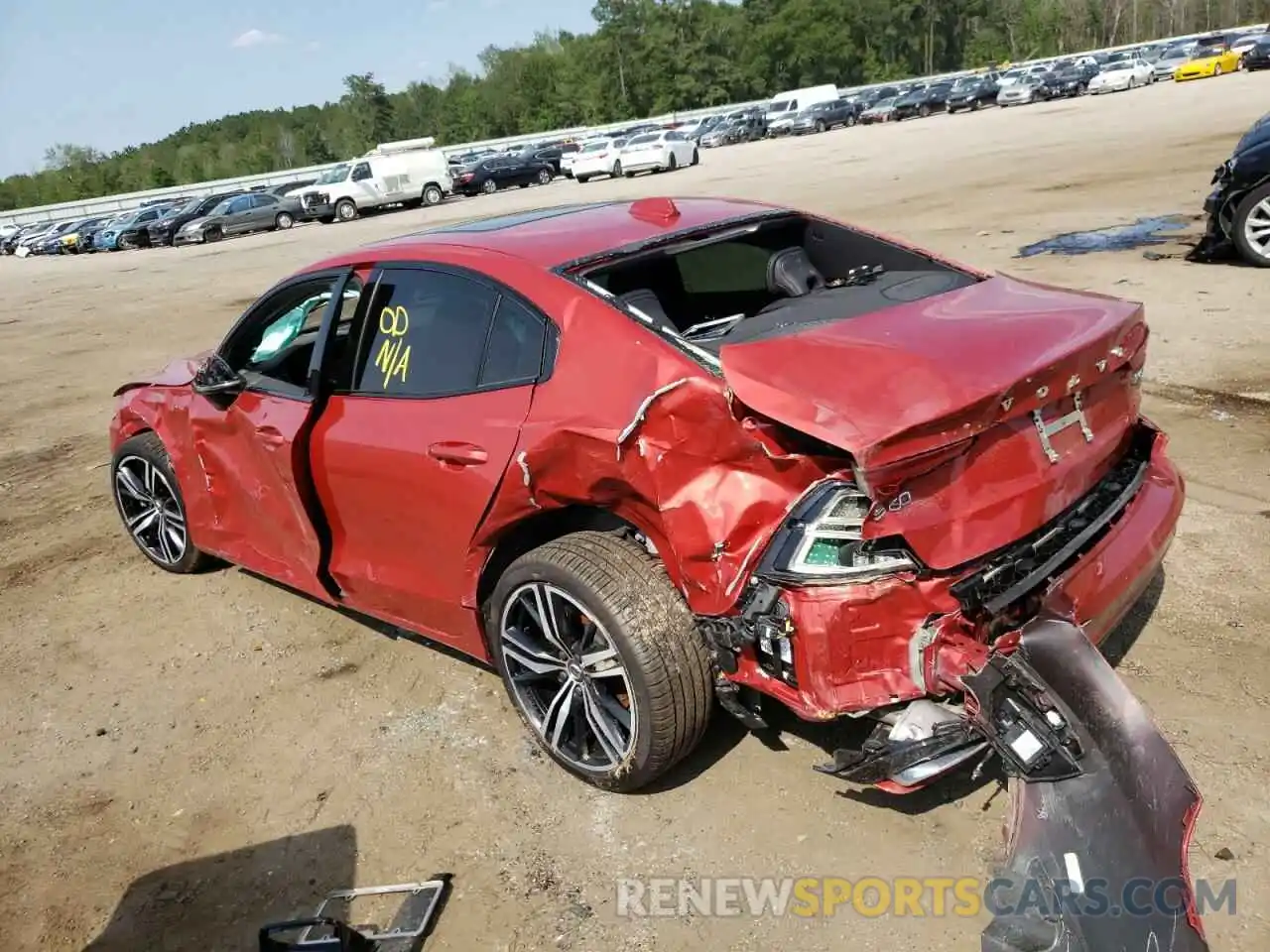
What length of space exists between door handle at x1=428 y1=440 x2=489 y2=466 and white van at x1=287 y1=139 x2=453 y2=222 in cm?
3356

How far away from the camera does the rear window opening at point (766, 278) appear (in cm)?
349

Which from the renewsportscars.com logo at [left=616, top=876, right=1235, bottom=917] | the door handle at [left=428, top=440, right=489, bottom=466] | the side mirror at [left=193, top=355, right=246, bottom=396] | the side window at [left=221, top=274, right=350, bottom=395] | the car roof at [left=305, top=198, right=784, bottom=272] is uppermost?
the car roof at [left=305, top=198, right=784, bottom=272]

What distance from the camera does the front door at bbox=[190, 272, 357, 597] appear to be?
13.1 feet

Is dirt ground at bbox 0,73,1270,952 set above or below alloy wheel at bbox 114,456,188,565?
below

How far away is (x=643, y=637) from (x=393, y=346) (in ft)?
5.18

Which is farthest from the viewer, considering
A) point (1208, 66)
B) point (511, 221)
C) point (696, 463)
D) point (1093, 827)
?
point (1208, 66)

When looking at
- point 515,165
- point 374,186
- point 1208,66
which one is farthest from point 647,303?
point 1208,66

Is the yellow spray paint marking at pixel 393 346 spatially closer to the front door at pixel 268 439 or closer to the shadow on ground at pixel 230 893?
the front door at pixel 268 439

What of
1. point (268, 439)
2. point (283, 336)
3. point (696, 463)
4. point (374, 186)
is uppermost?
point (283, 336)

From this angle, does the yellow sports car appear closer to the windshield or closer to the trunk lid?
the windshield

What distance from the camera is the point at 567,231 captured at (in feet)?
12.2

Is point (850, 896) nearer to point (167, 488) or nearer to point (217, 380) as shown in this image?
point (217, 380)

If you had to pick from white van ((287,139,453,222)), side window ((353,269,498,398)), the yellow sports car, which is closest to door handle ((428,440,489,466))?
side window ((353,269,498,398))

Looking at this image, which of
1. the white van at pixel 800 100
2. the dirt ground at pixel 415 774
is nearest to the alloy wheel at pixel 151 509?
the dirt ground at pixel 415 774
